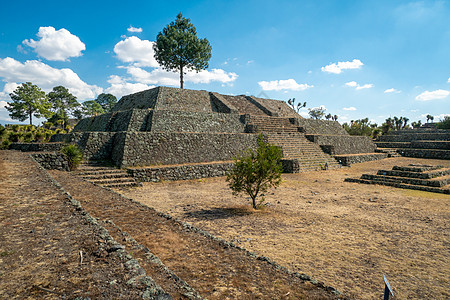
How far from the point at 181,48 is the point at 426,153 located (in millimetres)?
29895

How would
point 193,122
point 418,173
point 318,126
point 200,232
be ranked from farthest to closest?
point 318,126
point 193,122
point 418,173
point 200,232

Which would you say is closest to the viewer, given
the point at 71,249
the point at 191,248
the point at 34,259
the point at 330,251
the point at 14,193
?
the point at 34,259

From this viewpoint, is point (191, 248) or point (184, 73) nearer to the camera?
point (191, 248)

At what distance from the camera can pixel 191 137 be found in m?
15.7

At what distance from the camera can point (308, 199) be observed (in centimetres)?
935

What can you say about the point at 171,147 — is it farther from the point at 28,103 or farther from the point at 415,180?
the point at 28,103

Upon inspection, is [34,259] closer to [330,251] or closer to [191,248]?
[191,248]

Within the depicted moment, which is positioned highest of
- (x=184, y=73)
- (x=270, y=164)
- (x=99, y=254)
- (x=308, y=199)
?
(x=184, y=73)

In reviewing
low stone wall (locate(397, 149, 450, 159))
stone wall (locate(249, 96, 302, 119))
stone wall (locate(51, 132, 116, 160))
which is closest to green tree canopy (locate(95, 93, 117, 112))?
stone wall (locate(249, 96, 302, 119))

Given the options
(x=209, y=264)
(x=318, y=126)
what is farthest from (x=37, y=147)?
(x=318, y=126)

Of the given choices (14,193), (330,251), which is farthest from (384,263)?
(14,193)

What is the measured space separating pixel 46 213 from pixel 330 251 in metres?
5.18

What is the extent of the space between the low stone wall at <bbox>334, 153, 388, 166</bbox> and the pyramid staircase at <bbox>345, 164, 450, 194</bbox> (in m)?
6.04

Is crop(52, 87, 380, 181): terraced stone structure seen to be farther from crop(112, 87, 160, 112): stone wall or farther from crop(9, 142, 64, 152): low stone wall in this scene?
crop(9, 142, 64, 152): low stone wall
